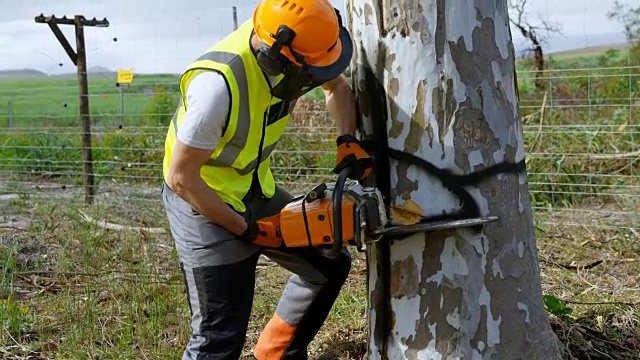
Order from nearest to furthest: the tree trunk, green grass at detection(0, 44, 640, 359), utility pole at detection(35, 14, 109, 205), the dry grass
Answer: the tree trunk, the dry grass, green grass at detection(0, 44, 640, 359), utility pole at detection(35, 14, 109, 205)

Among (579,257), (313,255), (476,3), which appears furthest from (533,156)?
(476,3)

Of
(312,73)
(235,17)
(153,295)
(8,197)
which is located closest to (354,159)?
(312,73)

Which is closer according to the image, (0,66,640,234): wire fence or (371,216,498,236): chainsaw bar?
(371,216,498,236): chainsaw bar

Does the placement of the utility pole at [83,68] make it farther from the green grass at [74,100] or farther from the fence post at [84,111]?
the green grass at [74,100]

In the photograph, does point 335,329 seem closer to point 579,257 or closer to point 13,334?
point 13,334

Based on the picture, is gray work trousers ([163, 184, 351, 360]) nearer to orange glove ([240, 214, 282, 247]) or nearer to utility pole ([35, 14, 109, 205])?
orange glove ([240, 214, 282, 247])

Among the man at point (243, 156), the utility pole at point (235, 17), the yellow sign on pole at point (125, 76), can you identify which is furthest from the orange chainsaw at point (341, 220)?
the yellow sign on pole at point (125, 76)

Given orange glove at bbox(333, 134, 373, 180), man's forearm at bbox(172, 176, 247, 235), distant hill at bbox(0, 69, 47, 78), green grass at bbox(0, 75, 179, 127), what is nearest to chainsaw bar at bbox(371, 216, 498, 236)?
orange glove at bbox(333, 134, 373, 180)

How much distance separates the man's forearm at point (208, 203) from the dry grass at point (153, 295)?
110cm

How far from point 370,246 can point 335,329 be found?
117cm

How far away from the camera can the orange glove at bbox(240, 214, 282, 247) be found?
117 inches

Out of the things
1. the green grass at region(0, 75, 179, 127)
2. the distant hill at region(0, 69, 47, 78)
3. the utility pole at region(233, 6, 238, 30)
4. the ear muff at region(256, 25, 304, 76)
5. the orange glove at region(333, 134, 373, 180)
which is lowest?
the orange glove at region(333, 134, 373, 180)

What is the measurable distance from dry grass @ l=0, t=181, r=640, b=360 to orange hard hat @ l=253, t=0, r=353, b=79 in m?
1.60

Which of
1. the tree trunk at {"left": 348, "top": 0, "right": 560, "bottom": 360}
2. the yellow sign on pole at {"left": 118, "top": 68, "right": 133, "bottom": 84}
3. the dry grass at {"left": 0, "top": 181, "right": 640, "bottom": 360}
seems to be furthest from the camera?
the yellow sign on pole at {"left": 118, "top": 68, "right": 133, "bottom": 84}
